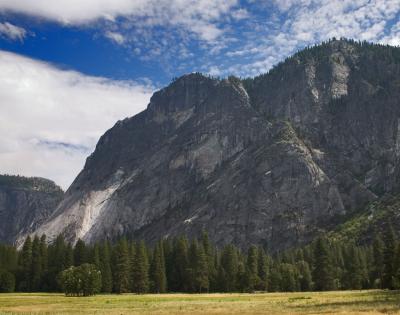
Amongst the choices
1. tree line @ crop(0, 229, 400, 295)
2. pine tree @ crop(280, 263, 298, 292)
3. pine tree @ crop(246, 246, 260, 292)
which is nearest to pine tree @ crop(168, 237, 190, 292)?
tree line @ crop(0, 229, 400, 295)

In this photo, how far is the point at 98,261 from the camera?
125 meters

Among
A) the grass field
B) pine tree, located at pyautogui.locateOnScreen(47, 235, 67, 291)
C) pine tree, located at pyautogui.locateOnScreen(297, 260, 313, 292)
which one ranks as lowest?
the grass field

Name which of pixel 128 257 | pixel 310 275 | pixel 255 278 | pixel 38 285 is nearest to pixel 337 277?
pixel 310 275

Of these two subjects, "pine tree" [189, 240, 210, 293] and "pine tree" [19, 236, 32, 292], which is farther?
"pine tree" [19, 236, 32, 292]

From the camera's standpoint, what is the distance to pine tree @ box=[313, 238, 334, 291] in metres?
126

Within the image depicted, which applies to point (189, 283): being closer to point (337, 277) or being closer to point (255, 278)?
point (255, 278)

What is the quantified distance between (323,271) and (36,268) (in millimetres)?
75108

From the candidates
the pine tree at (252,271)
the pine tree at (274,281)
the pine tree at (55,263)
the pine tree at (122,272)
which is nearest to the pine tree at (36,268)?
the pine tree at (55,263)

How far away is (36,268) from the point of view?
133m

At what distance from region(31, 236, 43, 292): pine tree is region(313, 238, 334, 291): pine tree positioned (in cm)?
7206

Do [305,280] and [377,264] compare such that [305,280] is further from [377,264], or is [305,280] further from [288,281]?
[377,264]

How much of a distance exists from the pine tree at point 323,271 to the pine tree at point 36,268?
236 feet

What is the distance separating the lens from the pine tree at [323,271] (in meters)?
126

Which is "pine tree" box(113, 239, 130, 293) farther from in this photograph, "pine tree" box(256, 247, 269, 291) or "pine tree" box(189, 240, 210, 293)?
"pine tree" box(256, 247, 269, 291)
